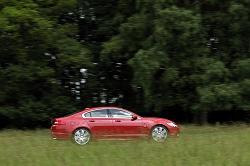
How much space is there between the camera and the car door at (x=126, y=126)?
16.1 m

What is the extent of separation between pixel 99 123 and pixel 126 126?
100 cm

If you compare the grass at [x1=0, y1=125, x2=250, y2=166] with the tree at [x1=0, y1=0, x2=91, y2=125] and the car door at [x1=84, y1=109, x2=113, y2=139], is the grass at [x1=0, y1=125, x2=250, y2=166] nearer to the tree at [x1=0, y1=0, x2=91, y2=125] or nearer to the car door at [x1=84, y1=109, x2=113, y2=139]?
the car door at [x1=84, y1=109, x2=113, y2=139]

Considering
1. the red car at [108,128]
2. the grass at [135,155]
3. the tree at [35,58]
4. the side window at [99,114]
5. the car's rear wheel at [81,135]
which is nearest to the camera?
the grass at [135,155]

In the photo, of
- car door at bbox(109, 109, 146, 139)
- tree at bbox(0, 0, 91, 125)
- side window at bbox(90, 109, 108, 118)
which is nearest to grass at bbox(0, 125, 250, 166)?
car door at bbox(109, 109, 146, 139)

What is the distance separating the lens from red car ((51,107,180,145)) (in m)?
16.0

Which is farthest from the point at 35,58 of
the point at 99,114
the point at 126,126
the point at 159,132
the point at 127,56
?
the point at 159,132

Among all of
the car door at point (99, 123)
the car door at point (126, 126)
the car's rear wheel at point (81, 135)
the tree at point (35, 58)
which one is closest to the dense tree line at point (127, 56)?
the tree at point (35, 58)

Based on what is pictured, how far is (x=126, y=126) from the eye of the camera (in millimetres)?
16297

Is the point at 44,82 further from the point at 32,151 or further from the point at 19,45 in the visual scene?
the point at 32,151

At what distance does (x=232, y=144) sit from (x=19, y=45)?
16.7 m

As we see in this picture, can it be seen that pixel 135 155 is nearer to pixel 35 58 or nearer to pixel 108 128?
pixel 108 128

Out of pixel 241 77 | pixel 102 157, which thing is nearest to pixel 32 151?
pixel 102 157

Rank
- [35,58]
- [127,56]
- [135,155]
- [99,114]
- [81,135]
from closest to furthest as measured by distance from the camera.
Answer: [135,155]
[81,135]
[99,114]
[127,56]
[35,58]

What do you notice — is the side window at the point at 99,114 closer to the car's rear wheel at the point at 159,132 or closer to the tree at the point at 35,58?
the car's rear wheel at the point at 159,132
